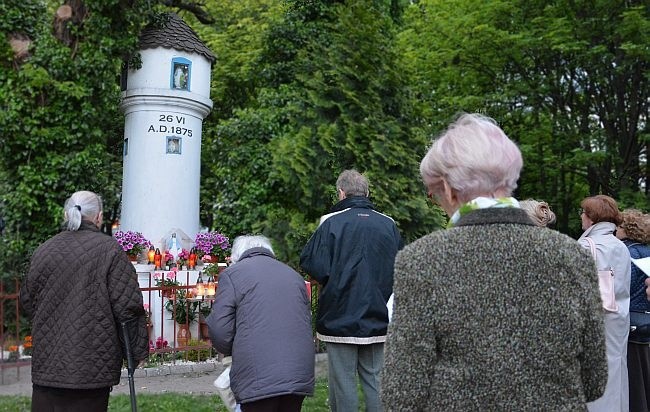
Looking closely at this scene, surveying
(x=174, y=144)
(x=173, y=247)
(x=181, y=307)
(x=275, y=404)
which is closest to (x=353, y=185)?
(x=275, y=404)

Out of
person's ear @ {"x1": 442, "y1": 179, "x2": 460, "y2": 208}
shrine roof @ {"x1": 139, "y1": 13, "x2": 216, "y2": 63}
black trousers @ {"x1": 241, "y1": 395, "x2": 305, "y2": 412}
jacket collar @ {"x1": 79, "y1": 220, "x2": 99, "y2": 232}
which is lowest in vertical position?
black trousers @ {"x1": 241, "y1": 395, "x2": 305, "y2": 412}

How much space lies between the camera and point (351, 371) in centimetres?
440

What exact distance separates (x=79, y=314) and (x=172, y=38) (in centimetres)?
894

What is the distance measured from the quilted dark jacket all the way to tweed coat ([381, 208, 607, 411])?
2520 millimetres

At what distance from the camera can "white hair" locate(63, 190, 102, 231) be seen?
3926 millimetres

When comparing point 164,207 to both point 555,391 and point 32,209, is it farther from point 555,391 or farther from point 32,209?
point 555,391

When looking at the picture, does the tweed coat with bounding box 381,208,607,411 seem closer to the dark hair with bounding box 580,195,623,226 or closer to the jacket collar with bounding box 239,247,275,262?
the jacket collar with bounding box 239,247,275,262

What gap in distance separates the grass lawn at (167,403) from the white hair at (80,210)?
251 cm

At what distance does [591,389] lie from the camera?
1.87 metres

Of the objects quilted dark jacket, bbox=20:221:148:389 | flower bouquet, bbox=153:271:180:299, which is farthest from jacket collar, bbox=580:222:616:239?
flower bouquet, bbox=153:271:180:299

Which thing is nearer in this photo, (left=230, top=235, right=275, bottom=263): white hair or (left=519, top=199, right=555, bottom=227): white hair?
(left=230, top=235, right=275, bottom=263): white hair

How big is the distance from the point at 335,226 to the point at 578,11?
12.9m

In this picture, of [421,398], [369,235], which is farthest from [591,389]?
[369,235]

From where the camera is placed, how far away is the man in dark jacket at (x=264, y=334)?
3475 millimetres
